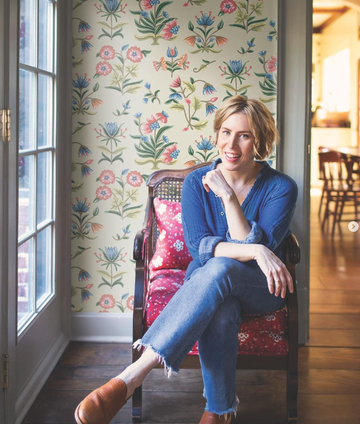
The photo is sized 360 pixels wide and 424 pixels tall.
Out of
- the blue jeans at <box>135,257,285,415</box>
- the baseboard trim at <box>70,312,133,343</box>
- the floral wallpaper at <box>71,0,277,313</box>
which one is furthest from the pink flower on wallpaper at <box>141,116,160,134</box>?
the blue jeans at <box>135,257,285,415</box>

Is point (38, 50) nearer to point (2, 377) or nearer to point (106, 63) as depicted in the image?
point (106, 63)

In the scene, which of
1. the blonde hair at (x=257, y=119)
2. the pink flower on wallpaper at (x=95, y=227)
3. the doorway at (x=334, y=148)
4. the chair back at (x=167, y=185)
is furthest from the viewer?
the doorway at (x=334, y=148)

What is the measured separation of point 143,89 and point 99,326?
1272 mm

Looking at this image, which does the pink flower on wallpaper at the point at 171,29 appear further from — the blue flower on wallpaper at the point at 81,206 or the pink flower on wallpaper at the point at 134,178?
the blue flower on wallpaper at the point at 81,206

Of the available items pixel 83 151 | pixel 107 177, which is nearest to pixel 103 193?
pixel 107 177

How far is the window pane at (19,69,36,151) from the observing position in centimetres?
225

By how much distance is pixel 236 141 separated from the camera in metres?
2.22

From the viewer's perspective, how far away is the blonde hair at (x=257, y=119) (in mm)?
2211

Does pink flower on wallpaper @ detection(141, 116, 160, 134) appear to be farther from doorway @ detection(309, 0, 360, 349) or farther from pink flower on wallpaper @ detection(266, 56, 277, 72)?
doorway @ detection(309, 0, 360, 349)

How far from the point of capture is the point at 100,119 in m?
2.98

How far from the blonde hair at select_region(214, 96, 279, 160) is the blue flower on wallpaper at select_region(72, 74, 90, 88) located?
97cm

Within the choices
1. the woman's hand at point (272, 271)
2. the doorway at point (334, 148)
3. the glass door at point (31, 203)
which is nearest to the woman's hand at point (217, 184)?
the woman's hand at point (272, 271)

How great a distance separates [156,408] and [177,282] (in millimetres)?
512

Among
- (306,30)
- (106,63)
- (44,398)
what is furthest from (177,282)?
(306,30)
